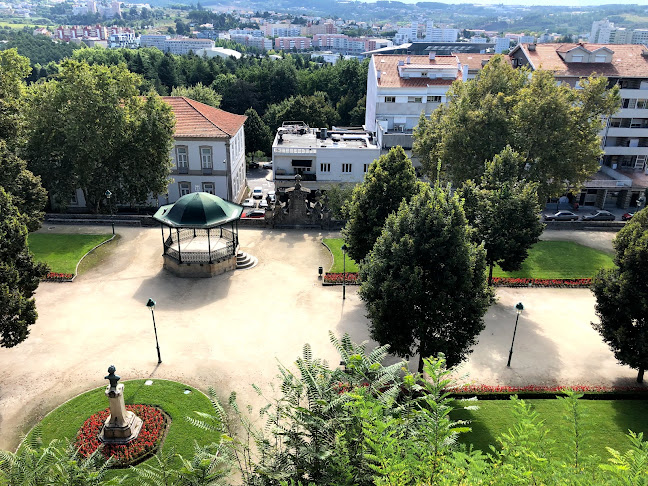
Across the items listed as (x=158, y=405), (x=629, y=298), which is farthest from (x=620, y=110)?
(x=158, y=405)

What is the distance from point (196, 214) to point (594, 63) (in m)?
51.0

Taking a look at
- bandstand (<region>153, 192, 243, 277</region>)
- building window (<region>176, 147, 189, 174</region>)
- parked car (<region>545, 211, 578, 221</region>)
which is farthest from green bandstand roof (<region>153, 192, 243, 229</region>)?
parked car (<region>545, 211, 578, 221</region>)

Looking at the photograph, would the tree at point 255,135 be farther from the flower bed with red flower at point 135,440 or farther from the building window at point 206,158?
the flower bed with red flower at point 135,440

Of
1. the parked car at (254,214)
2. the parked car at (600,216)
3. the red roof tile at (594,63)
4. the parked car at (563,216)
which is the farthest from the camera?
the red roof tile at (594,63)

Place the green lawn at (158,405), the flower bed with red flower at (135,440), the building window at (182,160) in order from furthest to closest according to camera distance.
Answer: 1. the building window at (182,160)
2. the green lawn at (158,405)
3. the flower bed with red flower at (135,440)

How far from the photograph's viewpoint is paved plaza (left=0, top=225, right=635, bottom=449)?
25.2 meters

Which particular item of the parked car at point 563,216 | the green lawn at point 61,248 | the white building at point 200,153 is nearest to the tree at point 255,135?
the white building at point 200,153

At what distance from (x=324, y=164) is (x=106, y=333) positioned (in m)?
30.6

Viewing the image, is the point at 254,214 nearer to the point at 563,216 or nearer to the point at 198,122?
Result: the point at 198,122

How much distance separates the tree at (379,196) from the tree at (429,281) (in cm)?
744

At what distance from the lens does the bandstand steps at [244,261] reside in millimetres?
37719

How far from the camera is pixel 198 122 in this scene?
Result: 5056 centimetres

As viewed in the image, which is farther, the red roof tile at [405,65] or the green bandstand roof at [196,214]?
the red roof tile at [405,65]

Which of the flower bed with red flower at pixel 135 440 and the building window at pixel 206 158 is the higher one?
the building window at pixel 206 158
